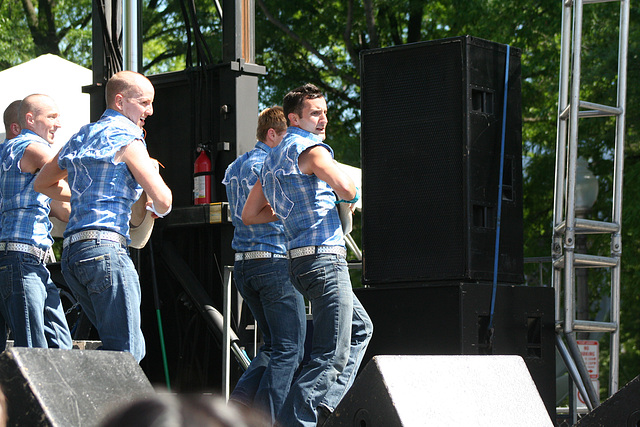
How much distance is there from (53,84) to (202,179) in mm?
2393

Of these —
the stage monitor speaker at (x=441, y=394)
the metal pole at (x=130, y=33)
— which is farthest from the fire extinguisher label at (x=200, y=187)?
the stage monitor speaker at (x=441, y=394)

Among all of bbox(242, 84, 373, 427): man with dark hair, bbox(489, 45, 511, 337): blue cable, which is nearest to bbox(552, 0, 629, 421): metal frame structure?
bbox(489, 45, 511, 337): blue cable

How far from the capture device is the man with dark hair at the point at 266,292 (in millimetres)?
4195

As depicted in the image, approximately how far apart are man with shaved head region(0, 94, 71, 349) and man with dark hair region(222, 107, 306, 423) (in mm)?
833

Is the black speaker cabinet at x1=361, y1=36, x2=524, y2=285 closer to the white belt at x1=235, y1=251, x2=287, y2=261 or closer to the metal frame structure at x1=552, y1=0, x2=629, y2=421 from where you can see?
the metal frame structure at x1=552, y1=0, x2=629, y2=421

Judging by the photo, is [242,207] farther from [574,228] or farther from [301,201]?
[574,228]

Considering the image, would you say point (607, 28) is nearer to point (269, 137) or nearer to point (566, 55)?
point (566, 55)

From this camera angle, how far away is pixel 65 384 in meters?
2.67

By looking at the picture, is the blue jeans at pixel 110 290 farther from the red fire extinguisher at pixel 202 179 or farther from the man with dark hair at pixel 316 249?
the red fire extinguisher at pixel 202 179

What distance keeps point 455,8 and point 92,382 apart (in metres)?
10.8

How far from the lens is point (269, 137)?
191 inches

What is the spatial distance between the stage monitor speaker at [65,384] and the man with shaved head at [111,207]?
0.63 m

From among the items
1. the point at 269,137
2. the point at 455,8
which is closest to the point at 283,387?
the point at 269,137

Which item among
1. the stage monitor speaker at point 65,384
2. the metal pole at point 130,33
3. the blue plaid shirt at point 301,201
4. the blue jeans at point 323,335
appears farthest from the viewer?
the metal pole at point 130,33
